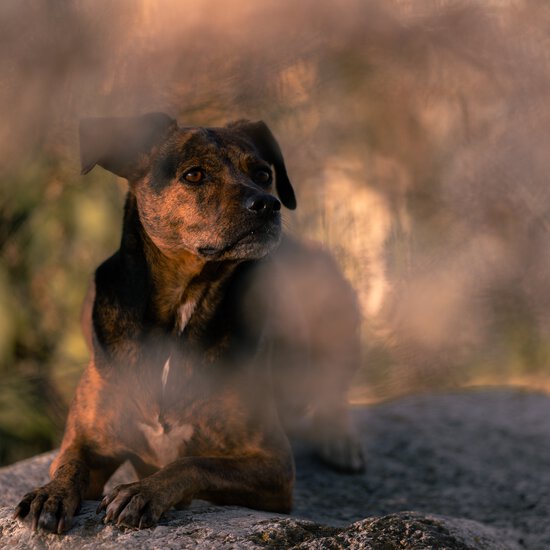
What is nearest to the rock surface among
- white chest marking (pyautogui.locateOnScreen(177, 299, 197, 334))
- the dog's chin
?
white chest marking (pyautogui.locateOnScreen(177, 299, 197, 334))

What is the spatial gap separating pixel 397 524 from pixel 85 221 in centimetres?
344

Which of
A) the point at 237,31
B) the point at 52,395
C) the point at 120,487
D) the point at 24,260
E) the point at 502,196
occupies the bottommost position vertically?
the point at 52,395

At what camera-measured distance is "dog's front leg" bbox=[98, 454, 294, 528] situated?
2844mm

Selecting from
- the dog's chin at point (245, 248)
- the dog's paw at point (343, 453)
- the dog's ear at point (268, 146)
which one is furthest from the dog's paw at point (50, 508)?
the dog's paw at point (343, 453)

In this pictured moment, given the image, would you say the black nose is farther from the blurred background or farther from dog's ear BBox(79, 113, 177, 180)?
the blurred background

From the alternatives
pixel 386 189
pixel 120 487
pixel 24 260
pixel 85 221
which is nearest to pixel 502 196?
pixel 386 189

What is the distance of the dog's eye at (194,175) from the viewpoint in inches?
141

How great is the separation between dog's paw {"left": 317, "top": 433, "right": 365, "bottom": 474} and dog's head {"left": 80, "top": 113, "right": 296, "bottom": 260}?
5.55ft

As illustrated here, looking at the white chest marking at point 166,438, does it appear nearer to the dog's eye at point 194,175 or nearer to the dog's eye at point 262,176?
the dog's eye at point 194,175

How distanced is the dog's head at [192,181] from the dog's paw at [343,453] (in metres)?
1.69

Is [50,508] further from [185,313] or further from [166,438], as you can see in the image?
[185,313]

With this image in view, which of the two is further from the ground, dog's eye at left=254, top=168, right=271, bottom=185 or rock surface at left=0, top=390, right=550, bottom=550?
dog's eye at left=254, top=168, right=271, bottom=185

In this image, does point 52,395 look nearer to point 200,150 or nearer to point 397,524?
point 200,150

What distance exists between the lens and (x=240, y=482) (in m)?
3.36
